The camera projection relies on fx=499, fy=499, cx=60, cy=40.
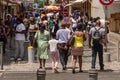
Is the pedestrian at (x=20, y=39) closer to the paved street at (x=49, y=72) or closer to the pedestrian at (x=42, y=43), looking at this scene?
the paved street at (x=49, y=72)

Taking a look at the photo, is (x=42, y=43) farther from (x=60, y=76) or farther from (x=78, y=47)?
(x=60, y=76)

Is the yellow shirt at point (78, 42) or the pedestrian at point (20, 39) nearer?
the yellow shirt at point (78, 42)

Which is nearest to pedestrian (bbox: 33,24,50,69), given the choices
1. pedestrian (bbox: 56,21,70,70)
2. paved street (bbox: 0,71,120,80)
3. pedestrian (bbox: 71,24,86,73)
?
pedestrian (bbox: 56,21,70,70)

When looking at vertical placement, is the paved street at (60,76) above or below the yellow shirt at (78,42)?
below

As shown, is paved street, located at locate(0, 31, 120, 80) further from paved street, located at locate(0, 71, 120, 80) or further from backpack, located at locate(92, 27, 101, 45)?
backpack, located at locate(92, 27, 101, 45)

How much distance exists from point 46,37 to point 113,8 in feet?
87.2

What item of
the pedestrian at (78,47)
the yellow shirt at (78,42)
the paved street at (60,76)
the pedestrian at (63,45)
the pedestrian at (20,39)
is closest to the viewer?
the paved street at (60,76)

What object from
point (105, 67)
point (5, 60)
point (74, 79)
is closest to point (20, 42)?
point (5, 60)

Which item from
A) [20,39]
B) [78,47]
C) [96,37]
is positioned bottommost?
[78,47]

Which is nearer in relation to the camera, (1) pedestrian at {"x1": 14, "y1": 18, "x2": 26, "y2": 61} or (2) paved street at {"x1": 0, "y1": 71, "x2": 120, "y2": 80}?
(2) paved street at {"x1": 0, "y1": 71, "x2": 120, "y2": 80}

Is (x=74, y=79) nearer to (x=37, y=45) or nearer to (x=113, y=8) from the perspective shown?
(x=37, y=45)

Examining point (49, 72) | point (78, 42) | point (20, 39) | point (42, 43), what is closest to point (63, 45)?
point (78, 42)

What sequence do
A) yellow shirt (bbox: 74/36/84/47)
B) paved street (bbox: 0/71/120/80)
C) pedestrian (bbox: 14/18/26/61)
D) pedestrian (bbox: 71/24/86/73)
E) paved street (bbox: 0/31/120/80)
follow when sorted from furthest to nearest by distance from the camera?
1. pedestrian (bbox: 14/18/26/61)
2. yellow shirt (bbox: 74/36/84/47)
3. pedestrian (bbox: 71/24/86/73)
4. paved street (bbox: 0/31/120/80)
5. paved street (bbox: 0/71/120/80)

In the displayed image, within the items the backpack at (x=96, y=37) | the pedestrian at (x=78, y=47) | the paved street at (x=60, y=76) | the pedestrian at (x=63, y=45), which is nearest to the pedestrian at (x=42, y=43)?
the pedestrian at (x=63, y=45)
